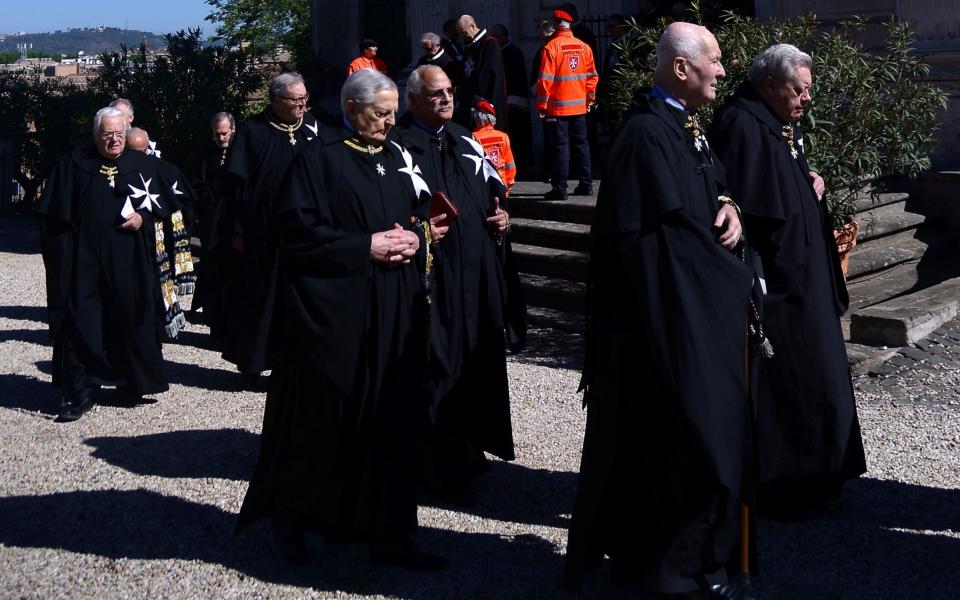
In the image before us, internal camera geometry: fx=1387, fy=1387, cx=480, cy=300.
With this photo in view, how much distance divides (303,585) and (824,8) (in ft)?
29.1

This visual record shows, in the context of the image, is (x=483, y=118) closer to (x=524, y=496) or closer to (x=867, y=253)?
(x=524, y=496)

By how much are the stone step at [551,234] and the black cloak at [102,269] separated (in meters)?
3.90

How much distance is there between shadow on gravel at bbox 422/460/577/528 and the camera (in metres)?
5.86

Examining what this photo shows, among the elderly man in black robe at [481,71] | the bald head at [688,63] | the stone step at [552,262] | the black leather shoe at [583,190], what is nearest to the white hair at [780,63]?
the bald head at [688,63]

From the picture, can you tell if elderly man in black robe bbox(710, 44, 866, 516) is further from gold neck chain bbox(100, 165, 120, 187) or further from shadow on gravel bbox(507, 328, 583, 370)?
gold neck chain bbox(100, 165, 120, 187)

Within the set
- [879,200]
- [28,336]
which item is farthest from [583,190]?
[28,336]

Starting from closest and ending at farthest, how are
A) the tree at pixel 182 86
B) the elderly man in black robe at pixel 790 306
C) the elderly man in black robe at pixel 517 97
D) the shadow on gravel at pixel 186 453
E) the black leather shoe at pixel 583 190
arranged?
the elderly man in black robe at pixel 790 306, the shadow on gravel at pixel 186 453, the black leather shoe at pixel 583 190, the elderly man in black robe at pixel 517 97, the tree at pixel 182 86

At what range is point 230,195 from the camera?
28.1 ft

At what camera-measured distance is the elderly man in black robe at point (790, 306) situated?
554 centimetres

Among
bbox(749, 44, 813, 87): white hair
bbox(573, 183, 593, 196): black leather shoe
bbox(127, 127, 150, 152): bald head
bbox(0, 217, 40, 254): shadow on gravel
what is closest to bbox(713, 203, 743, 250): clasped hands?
bbox(749, 44, 813, 87): white hair

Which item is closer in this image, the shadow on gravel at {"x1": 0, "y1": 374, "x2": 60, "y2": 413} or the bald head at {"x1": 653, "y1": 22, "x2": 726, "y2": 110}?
the bald head at {"x1": 653, "y1": 22, "x2": 726, "y2": 110}

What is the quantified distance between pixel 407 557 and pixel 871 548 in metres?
1.80

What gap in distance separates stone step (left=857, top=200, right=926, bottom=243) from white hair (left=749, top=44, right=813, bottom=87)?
16.1 feet

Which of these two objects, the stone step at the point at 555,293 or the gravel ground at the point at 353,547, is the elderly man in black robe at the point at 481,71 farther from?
the gravel ground at the point at 353,547
